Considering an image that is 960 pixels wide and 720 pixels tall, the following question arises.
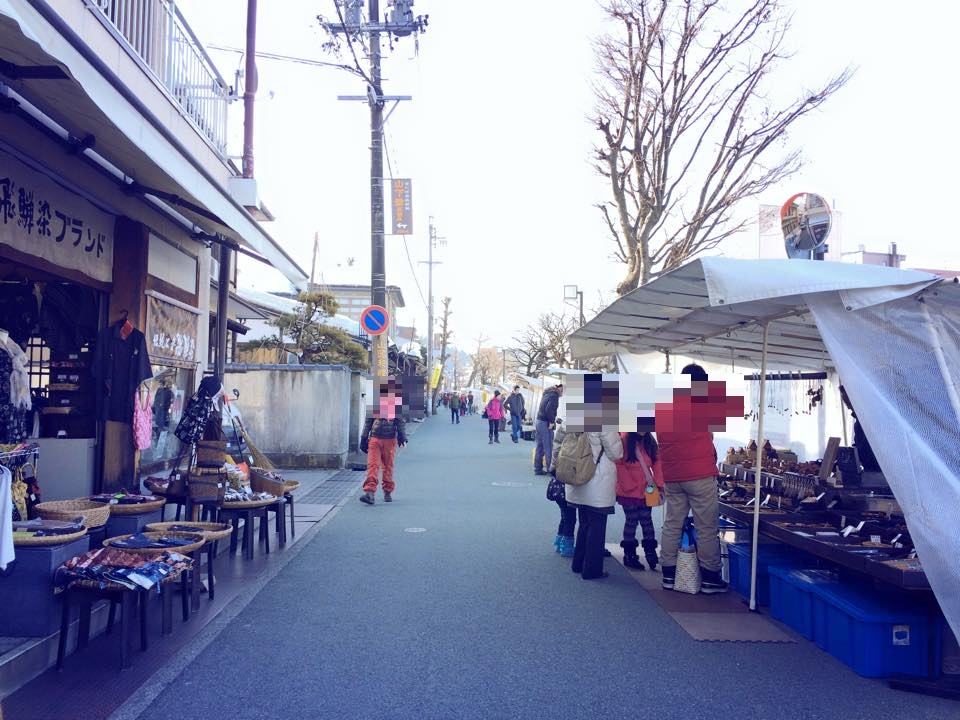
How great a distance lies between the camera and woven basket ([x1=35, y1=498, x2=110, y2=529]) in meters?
→ 5.21

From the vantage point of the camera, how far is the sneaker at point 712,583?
21.3ft

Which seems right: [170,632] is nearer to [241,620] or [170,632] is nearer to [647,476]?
[241,620]

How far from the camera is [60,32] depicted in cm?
374

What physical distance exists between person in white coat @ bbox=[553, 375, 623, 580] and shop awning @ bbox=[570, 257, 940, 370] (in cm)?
88

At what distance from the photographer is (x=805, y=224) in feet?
21.9

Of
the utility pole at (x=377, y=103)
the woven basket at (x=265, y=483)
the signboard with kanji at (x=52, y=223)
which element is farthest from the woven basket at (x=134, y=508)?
the utility pole at (x=377, y=103)

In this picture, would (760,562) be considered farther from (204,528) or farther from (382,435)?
(382,435)

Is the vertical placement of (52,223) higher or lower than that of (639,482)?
higher

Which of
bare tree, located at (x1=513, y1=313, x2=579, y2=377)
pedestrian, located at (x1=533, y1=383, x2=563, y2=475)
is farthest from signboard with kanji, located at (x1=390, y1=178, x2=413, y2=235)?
bare tree, located at (x1=513, y1=313, x2=579, y2=377)

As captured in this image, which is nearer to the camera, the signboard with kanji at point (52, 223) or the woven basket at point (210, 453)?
the signboard with kanji at point (52, 223)

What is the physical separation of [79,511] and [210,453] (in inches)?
60.4

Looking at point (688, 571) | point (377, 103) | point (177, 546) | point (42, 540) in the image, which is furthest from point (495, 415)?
point (42, 540)

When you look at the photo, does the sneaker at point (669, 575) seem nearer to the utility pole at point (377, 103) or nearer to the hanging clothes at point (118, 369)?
the hanging clothes at point (118, 369)

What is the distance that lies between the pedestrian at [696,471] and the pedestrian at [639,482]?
0.63 metres
